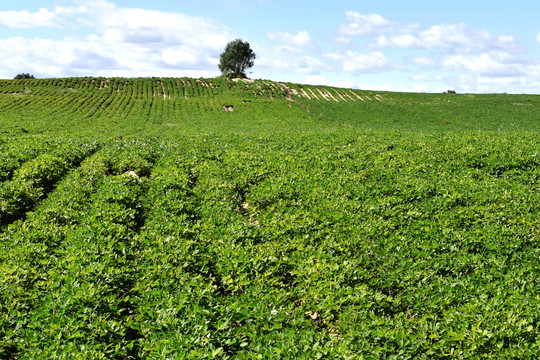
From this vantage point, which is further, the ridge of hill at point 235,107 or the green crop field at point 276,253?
the ridge of hill at point 235,107

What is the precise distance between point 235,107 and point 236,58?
192 feet

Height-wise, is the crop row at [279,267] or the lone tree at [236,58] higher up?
the lone tree at [236,58]

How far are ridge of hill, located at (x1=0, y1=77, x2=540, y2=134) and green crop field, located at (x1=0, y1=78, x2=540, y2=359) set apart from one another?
18.9 metres

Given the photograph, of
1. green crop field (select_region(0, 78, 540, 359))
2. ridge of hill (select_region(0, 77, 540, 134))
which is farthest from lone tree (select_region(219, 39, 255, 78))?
green crop field (select_region(0, 78, 540, 359))

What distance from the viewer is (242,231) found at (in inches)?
338

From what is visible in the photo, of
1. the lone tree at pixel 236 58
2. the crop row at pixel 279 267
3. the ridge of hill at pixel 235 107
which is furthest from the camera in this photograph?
the lone tree at pixel 236 58

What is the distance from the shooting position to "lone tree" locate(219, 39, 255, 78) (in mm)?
110438

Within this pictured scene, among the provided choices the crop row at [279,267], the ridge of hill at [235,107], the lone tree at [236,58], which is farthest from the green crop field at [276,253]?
the lone tree at [236,58]

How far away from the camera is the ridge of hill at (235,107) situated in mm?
42875

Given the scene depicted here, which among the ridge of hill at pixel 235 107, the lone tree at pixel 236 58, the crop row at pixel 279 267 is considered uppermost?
the lone tree at pixel 236 58

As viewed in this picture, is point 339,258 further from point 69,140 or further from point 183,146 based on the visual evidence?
point 69,140

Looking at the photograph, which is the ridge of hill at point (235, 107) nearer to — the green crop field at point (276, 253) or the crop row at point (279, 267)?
the green crop field at point (276, 253)

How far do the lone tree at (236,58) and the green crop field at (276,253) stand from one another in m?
99.8

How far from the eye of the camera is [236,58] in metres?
111
